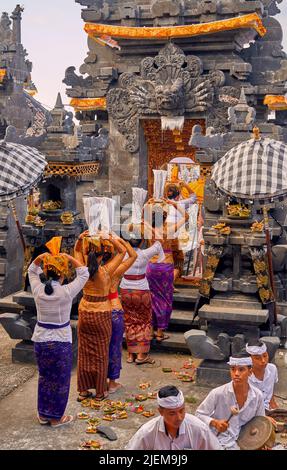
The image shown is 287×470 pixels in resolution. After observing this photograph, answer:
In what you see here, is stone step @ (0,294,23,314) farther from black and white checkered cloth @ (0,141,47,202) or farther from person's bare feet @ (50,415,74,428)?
person's bare feet @ (50,415,74,428)

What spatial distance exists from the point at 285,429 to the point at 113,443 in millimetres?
1851

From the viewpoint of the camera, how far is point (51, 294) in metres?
7.36

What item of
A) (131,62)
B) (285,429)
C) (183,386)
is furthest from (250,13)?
(285,429)

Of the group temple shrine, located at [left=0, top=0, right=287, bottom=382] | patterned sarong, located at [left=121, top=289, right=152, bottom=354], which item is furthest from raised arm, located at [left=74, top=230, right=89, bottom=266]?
temple shrine, located at [left=0, top=0, right=287, bottom=382]

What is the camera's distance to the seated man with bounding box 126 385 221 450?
481cm

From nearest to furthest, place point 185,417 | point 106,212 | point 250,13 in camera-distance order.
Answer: point 185,417 < point 106,212 < point 250,13

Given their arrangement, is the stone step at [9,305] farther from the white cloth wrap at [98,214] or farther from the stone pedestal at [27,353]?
the white cloth wrap at [98,214]

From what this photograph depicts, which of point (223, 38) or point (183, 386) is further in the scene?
point (223, 38)

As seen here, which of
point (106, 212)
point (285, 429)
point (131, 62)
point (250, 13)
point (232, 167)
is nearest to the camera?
point (285, 429)

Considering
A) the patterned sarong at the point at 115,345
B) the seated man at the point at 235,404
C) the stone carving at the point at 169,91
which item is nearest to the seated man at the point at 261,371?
the seated man at the point at 235,404

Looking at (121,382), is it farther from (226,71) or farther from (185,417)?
(226,71)

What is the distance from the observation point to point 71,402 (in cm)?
820

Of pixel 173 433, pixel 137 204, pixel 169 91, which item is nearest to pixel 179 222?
pixel 137 204

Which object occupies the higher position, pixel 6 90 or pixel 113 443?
pixel 6 90
